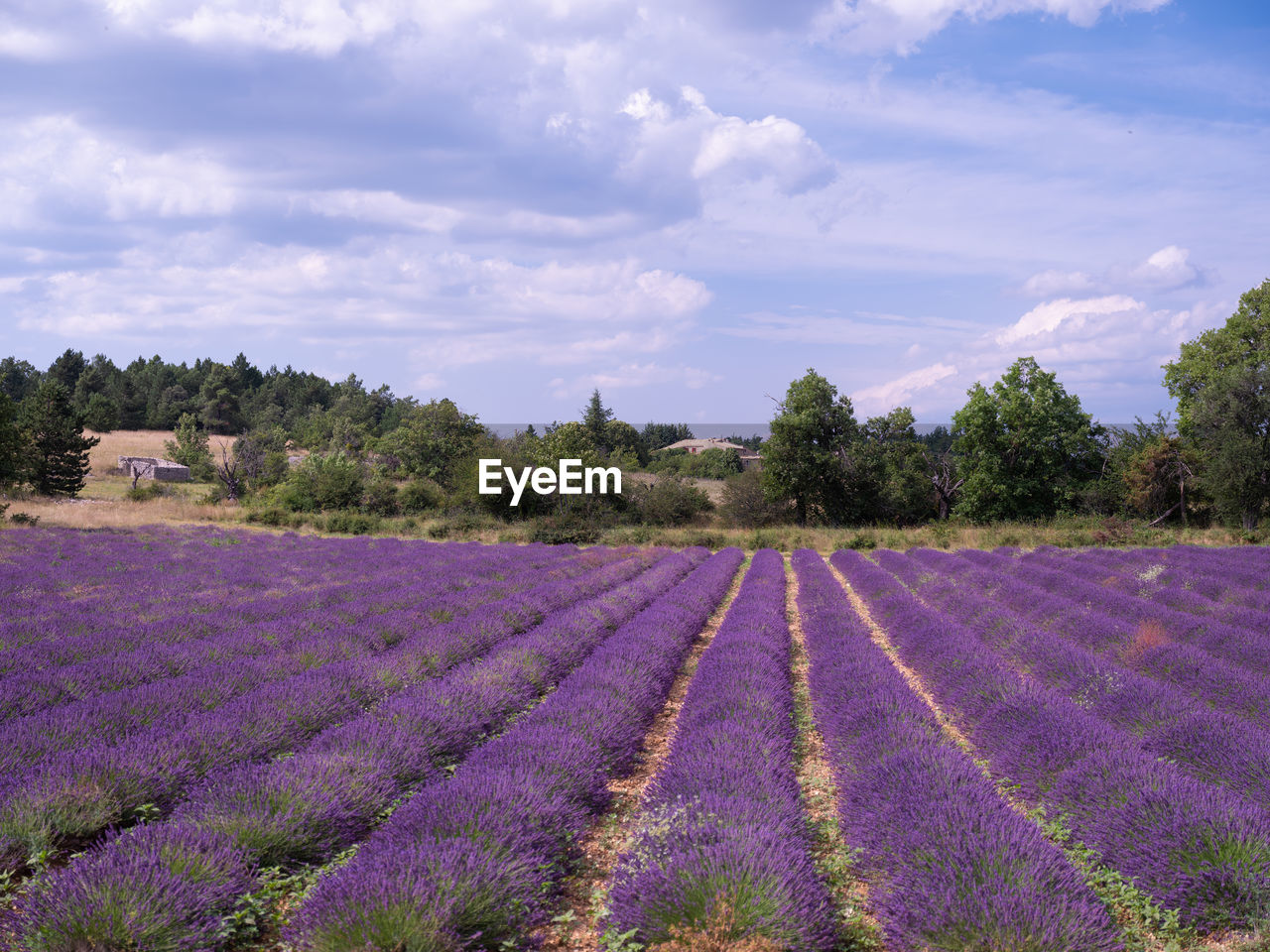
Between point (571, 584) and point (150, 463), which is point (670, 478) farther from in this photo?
point (150, 463)

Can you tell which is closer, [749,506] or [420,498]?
[749,506]

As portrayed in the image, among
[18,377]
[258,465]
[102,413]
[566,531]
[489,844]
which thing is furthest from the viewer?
[18,377]

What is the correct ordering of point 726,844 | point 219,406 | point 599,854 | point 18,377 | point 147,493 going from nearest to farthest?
point 726,844 < point 599,854 < point 147,493 < point 219,406 < point 18,377

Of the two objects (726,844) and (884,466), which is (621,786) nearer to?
(726,844)

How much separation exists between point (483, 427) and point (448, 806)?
4166 cm

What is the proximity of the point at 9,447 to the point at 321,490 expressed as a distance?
10903mm

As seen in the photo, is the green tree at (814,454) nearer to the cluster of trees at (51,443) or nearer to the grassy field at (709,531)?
the grassy field at (709,531)

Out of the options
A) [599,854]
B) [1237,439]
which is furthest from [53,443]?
[1237,439]

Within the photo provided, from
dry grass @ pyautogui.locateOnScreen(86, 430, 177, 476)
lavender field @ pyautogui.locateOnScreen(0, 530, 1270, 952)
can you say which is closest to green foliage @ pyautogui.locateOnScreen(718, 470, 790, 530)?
lavender field @ pyautogui.locateOnScreen(0, 530, 1270, 952)

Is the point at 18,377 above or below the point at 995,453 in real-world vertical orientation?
above

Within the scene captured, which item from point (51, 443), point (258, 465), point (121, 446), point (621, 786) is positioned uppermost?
point (121, 446)

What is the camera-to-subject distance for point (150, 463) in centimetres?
4656

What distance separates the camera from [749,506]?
30.9 metres

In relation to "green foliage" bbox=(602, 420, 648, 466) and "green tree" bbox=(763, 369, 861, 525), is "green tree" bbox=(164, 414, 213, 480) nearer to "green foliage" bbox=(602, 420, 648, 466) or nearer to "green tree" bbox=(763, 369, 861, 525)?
"green foliage" bbox=(602, 420, 648, 466)
